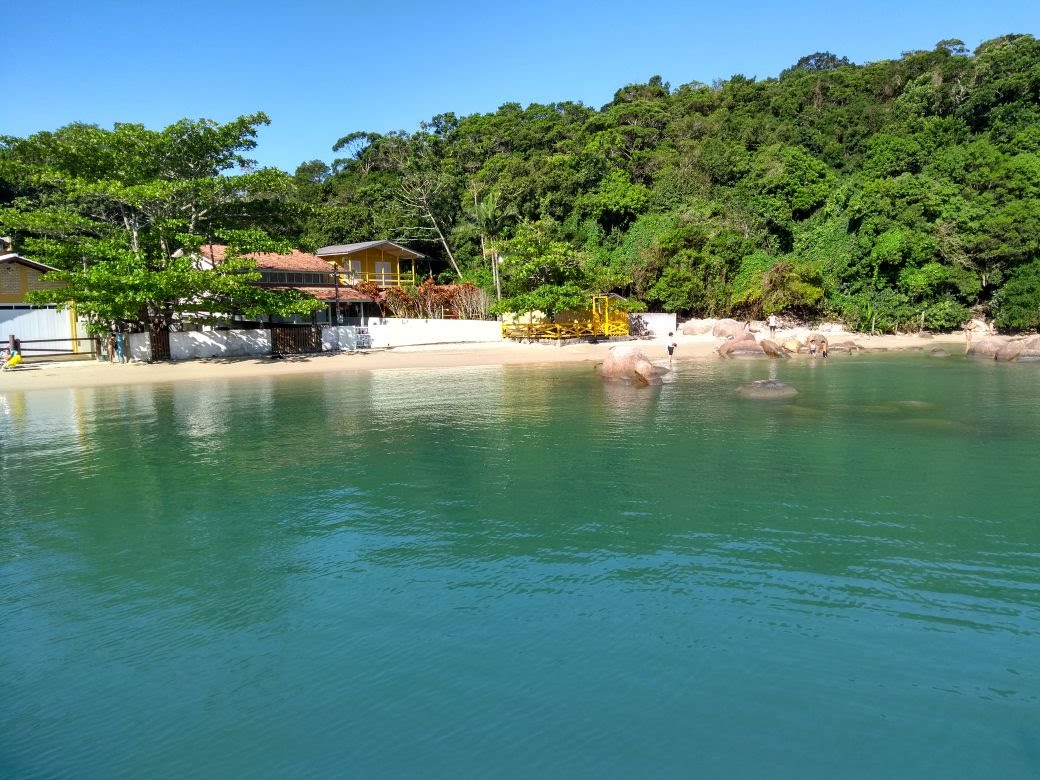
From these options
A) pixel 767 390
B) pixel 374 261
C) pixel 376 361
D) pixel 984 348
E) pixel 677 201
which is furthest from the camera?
pixel 677 201

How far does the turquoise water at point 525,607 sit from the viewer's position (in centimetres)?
528

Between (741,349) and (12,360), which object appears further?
(741,349)

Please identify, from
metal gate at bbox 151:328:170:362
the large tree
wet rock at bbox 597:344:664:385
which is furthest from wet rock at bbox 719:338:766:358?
metal gate at bbox 151:328:170:362

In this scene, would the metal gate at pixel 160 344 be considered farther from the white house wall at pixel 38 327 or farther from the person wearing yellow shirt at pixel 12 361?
the person wearing yellow shirt at pixel 12 361

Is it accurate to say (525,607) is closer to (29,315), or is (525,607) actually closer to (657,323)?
(29,315)

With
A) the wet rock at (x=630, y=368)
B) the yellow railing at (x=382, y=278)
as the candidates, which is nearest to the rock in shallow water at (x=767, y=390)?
the wet rock at (x=630, y=368)

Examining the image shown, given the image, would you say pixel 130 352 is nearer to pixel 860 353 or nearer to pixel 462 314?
pixel 462 314

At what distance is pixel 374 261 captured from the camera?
46.6 metres

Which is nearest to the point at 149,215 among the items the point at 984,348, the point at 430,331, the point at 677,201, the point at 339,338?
the point at 339,338

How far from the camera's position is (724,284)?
42.1 meters

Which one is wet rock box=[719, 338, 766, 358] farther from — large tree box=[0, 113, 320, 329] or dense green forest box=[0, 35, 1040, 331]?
large tree box=[0, 113, 320, 329]

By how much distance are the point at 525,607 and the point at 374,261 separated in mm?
41597

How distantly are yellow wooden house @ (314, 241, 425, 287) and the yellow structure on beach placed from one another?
8368 mm

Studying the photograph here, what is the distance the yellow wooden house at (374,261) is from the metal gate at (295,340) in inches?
380
